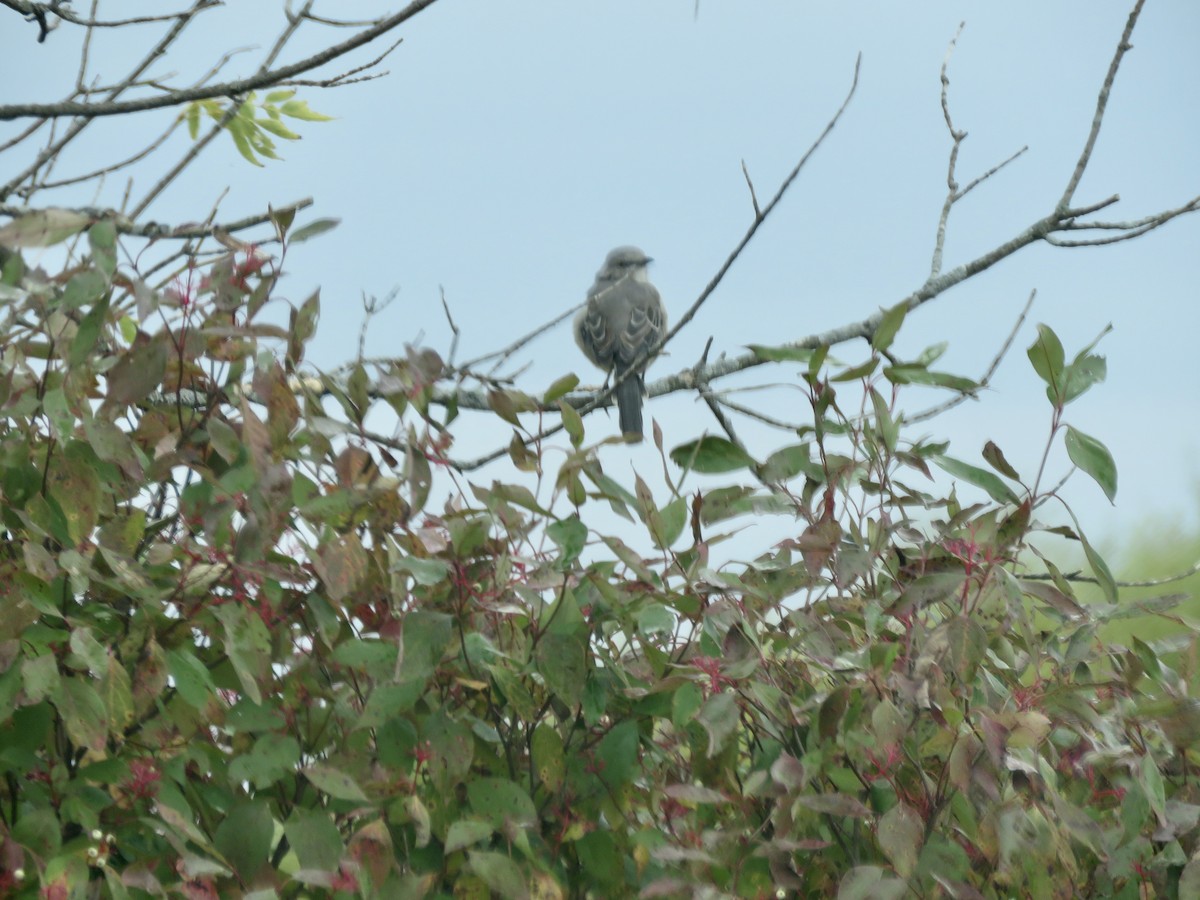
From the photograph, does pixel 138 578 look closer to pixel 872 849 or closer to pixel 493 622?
pixel 493 622

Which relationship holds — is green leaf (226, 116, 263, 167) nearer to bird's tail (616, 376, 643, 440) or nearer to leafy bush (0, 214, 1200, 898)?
leafy bush (0, 214, 1200, 898)

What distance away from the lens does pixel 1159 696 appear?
2064 mm

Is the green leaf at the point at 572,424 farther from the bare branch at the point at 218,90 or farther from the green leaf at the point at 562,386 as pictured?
the bare branch at the point at 218,90

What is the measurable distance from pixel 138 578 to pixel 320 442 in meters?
0.34

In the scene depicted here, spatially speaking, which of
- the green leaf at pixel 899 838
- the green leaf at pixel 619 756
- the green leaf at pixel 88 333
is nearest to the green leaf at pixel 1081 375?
→ the green leaf at pixel 899 838

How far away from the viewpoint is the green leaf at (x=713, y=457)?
2.00 metres

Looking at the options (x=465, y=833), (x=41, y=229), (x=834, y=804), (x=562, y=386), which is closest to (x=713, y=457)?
(x=562, y=386)

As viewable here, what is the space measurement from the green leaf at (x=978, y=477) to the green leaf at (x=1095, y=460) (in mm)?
117

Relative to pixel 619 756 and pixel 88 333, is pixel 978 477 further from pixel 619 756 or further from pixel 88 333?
pixel 88 333

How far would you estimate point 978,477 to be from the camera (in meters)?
2.03

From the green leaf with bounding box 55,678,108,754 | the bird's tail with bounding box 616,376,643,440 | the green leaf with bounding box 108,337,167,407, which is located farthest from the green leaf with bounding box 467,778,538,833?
the bird's tail with bounding box 616,376,643,440

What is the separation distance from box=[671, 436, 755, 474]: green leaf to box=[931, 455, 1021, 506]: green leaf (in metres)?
0.34

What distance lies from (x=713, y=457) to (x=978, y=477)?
446mm

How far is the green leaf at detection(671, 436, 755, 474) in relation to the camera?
6.56 ft
